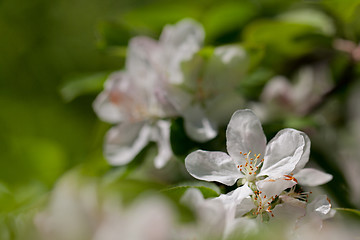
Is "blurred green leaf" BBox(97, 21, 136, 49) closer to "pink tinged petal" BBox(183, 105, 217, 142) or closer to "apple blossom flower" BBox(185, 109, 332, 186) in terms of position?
"pink tinged petal" BBox(183, 105, 217, 142)

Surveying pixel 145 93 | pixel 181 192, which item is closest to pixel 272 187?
pixel 181 192

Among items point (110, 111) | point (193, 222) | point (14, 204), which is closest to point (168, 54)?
point (110, 111)

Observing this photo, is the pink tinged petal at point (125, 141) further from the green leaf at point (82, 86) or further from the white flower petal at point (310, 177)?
the white flower petal at point (310, 177)

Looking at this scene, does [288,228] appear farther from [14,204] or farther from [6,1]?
[6,1]

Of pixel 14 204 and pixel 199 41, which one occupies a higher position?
pixel 199 41

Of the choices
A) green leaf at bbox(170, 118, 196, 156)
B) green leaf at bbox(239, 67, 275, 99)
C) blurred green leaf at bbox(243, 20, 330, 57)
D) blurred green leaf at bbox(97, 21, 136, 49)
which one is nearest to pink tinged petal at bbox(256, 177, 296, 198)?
green leaf at bbox(170, 118, 196, 156)

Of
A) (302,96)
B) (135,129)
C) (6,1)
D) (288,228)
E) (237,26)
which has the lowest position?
(288,228)
